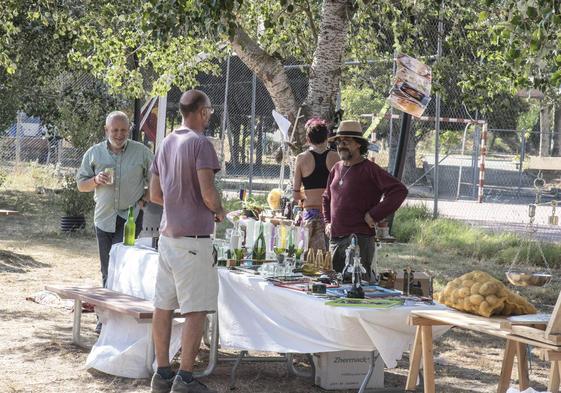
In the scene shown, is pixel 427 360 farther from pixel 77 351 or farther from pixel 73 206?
pixel 73 206

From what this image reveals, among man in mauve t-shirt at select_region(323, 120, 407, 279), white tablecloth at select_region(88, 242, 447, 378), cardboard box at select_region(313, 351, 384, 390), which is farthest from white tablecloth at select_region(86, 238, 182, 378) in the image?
man in mauve t-shirt at select_region(323, 120, 407, 279)

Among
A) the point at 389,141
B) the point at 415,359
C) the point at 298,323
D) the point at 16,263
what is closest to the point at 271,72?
the point at 298,323

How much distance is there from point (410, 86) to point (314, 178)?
2.61 meters

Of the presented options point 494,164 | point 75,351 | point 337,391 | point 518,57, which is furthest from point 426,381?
Result: point 494,164

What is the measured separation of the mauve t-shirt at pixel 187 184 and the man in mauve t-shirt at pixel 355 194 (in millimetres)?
1198

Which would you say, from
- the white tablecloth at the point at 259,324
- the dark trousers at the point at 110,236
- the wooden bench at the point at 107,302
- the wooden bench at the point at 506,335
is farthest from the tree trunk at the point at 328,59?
the wooden bench at the point at 506,335

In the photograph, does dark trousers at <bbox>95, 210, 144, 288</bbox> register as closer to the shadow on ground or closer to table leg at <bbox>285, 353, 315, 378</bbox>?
table leg at <bbox>285, 353, 315, 378</bbox>

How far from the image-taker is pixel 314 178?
26.2 ft

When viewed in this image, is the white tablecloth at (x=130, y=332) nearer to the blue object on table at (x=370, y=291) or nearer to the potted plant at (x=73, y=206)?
the blue object on table at (x=370, y=291)

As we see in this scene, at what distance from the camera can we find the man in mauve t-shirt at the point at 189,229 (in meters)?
6.09

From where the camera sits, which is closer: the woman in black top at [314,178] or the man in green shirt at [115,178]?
the woman in black top at [314,178]

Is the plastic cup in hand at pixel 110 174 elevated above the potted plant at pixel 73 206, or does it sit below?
above

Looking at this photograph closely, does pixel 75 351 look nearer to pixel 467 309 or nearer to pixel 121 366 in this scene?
pixel 121 366

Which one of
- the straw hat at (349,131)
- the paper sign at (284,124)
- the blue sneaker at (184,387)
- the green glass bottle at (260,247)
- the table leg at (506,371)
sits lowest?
the blue sneaker at (184,387)
